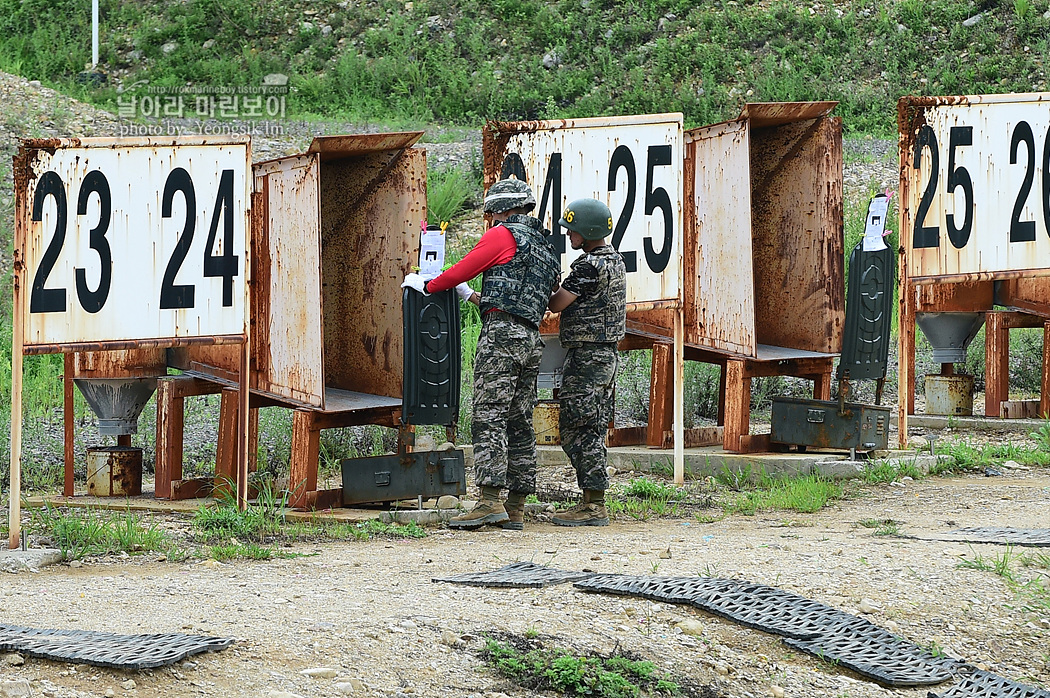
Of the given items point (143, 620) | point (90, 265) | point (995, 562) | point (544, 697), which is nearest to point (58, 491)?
point (90, 265)

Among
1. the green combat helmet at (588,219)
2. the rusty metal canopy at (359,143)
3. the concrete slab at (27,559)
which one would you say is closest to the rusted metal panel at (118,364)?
the rusty metal canopy at (359,143)

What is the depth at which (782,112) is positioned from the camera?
8.19 metres

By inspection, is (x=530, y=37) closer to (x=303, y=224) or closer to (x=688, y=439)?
(x=688, y=439)

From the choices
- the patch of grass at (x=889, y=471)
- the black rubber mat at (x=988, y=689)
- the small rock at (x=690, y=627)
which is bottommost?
the black rubber mat at (x=988, y=689)

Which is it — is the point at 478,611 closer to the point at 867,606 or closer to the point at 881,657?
the point at 881,657

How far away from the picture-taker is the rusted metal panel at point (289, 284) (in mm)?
6621

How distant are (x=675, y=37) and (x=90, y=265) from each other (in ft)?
57.6

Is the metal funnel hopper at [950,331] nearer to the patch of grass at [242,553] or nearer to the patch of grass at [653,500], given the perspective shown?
the patch of grass at [653,500]

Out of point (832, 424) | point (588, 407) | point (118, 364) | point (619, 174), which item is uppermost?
point (619, 174)

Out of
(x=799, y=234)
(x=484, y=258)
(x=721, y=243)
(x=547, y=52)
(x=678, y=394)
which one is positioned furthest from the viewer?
(x=547, y=52)

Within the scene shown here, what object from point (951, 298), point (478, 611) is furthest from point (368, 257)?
point (951, 298)

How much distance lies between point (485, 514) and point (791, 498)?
6.07 feet

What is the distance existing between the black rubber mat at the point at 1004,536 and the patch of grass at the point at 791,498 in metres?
0.99

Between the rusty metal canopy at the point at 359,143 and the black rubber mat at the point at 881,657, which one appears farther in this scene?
the rusty metal canopy at the point at 359,143
